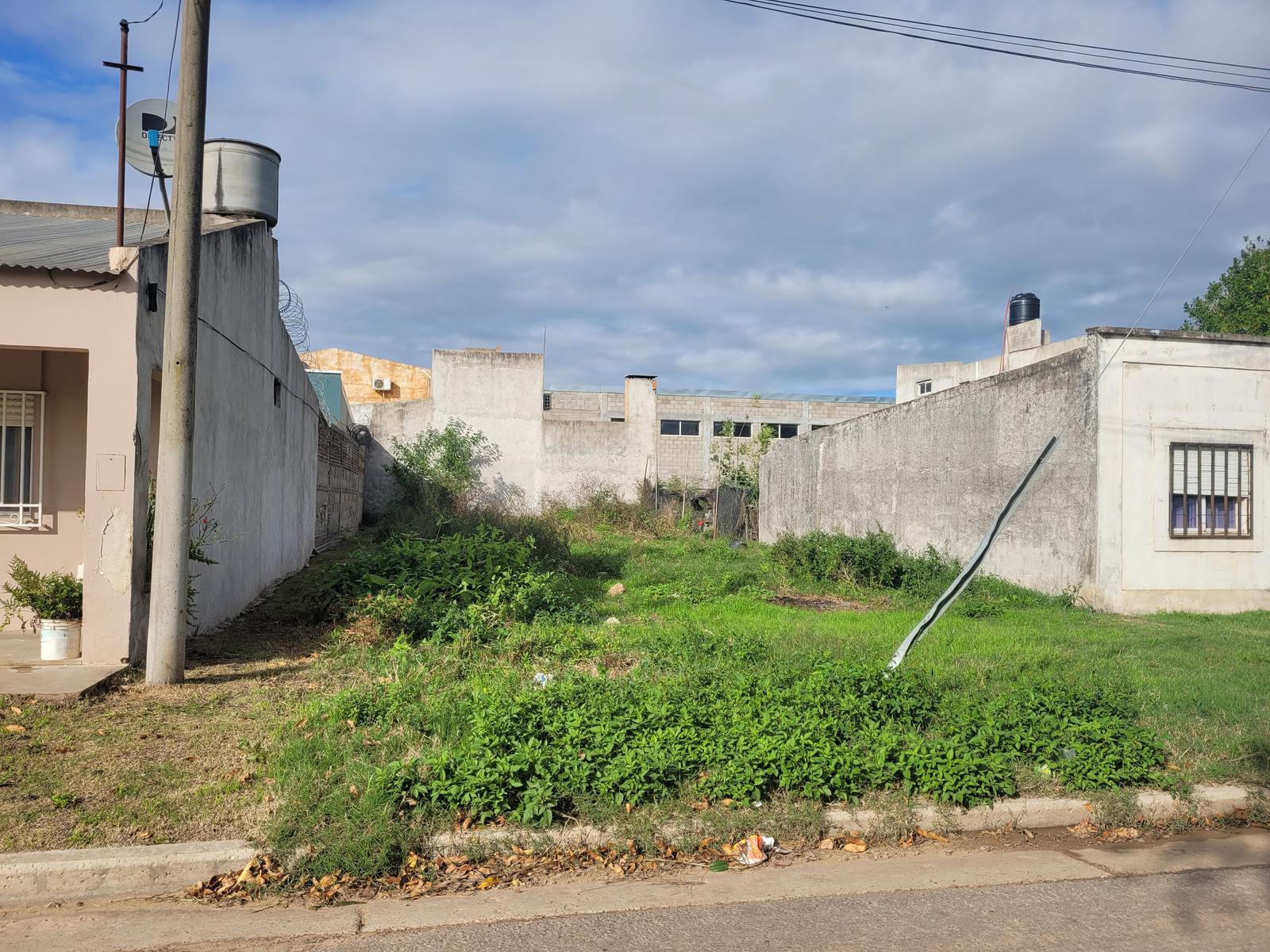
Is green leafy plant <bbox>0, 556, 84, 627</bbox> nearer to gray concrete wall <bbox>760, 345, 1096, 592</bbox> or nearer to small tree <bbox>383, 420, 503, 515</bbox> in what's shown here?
gray concrete wall <bbox>760, 345, 1096, 592</bbox>

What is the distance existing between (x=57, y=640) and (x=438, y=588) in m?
3.49

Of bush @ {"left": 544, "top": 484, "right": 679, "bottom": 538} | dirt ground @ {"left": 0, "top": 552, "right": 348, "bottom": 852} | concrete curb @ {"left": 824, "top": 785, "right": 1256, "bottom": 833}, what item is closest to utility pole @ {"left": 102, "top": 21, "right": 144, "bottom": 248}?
dirt ground @ {"left": 0, "top": 552, "right": 348, "bottom": 852}

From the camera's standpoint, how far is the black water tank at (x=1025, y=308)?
113 feet

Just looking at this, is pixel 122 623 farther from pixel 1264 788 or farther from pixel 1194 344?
pixel 1194 344

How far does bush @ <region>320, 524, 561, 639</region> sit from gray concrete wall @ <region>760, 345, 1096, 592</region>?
7.18 m

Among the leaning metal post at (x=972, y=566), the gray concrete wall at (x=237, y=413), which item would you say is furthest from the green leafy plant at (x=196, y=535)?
the leaning metal post at (x=972, y=566)

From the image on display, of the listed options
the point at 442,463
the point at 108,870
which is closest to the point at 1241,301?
the point at 442,463

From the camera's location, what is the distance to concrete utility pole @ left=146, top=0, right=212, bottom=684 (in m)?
6.73

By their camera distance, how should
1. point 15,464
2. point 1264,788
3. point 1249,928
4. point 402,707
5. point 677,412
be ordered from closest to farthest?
point 1249,928
point 1264,788
point 402,707
point 15,464
point 677,412

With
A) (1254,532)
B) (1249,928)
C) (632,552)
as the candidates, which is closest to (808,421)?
(632,552)

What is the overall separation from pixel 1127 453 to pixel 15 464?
1312cm

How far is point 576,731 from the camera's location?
17.4 feet

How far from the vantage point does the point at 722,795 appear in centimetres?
496

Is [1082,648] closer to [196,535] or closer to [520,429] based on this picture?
[196,535]
